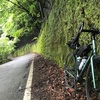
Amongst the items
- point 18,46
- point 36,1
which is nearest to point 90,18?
point 36,1

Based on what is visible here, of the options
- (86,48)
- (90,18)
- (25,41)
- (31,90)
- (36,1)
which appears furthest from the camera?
(25,41)

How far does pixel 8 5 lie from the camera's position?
2173 cm

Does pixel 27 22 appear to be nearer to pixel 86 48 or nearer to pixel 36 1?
pixel 36 1

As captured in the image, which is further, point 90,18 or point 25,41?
point 25,41

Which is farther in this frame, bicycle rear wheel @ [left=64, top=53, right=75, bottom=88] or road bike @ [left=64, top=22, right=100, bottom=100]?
bicycle rear wheel @ [left=64, top=53, right=75, bottom=88]

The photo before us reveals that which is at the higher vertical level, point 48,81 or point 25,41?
point 25,41

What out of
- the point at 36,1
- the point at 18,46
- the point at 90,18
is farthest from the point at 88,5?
the point at 18,46

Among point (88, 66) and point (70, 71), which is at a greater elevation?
point (88, 66)

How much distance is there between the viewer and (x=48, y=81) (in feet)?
22.7

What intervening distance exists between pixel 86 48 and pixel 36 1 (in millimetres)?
17552

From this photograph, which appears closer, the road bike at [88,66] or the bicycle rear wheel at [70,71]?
the road bike at [88,66]

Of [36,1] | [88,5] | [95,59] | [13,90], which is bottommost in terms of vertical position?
[13,90]

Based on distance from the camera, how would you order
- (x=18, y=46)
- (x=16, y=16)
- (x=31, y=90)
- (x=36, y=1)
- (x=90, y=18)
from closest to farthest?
(x=90, y=18)
(x=31, y=90)
(x=36, y=1)
(x=16, y=16)
(x=18, y=46)

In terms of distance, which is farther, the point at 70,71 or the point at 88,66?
the point at 70,71
